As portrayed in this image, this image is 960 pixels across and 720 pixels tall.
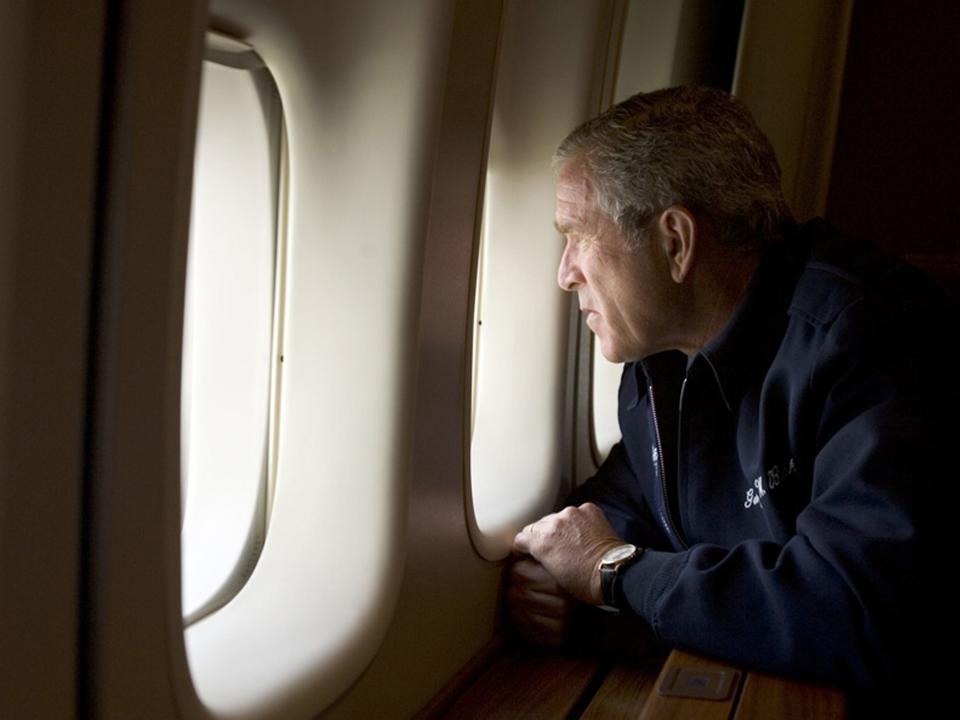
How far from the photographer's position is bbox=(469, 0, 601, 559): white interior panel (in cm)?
203

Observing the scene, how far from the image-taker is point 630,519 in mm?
2043

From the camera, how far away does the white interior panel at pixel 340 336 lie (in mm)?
1341

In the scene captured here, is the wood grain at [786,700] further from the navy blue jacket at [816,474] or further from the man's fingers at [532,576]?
the man's fingers at [532,576]

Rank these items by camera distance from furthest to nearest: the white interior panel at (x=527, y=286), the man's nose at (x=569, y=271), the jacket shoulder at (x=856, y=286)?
the white interior panel at (x=527, y=286), the man's nose at (x=569, y=271), the jacket shoulder at (x=856, y=286)


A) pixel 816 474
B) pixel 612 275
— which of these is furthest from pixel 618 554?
pixel 612 275

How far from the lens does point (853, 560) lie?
138cm

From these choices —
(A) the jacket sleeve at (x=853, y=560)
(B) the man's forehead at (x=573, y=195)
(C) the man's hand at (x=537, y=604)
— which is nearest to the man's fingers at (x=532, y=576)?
(C) the man's hand at (x=537, y=604)

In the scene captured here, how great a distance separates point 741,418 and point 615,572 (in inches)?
12.0

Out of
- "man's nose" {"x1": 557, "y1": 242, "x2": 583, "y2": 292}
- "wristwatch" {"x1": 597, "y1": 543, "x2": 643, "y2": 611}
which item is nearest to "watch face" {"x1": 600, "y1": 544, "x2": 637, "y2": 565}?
"wristwatch" {"x1": 597, "y1": 543, "x2": 643, "y2": 611}

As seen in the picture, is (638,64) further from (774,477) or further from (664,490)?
(774,477)

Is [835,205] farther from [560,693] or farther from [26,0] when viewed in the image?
[26,0]

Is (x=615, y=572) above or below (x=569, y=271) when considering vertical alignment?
below

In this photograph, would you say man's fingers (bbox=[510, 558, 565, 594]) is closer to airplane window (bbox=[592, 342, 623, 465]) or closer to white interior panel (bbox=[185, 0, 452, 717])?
white interior panel (bbox=[185, 0, 452, 717])

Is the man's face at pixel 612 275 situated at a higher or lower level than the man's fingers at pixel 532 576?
higher
